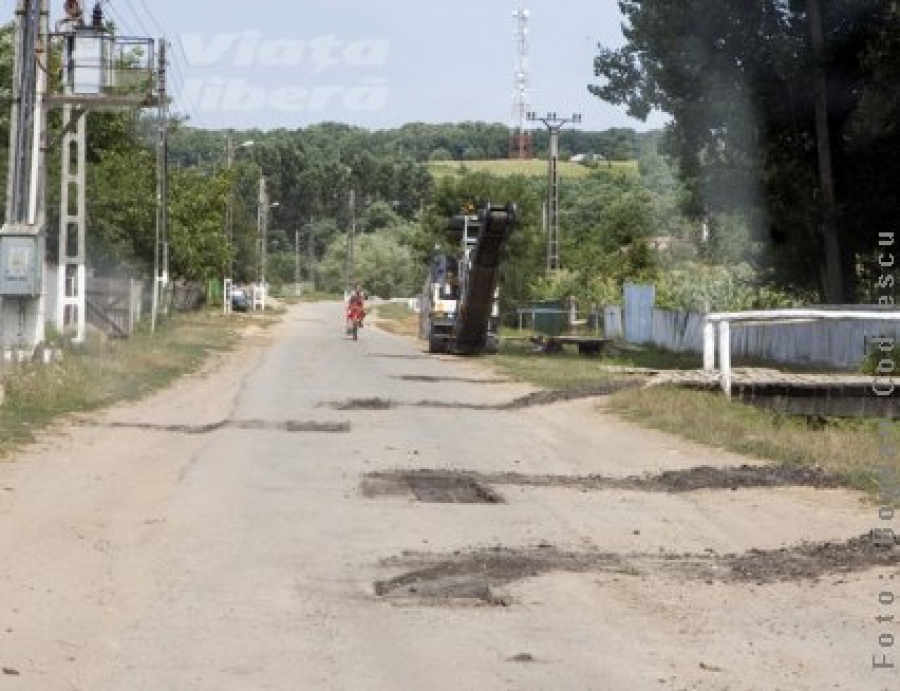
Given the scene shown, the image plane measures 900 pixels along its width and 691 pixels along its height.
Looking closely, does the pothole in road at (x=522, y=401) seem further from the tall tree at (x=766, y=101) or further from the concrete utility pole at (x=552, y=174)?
the concrete utility pole at (x=552, y=174)

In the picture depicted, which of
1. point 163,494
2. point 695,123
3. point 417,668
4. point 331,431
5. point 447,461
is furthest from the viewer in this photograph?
point 695,123

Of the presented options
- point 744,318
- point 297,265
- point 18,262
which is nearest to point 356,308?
point 18,262

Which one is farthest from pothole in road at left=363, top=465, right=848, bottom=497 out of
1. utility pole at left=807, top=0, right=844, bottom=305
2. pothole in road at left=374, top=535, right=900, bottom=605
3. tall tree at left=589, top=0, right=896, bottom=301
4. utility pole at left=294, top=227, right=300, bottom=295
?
utility pole at left=294, top=227, right=300, bottom=295

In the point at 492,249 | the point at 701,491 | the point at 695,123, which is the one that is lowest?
the point at 701,491

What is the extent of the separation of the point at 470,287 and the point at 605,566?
99.9 feet

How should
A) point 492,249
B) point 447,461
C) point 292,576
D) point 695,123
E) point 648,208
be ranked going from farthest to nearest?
point 648,208, point 492,249, point 695,123, point 447,461, point 292,576

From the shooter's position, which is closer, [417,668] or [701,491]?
[417,668]

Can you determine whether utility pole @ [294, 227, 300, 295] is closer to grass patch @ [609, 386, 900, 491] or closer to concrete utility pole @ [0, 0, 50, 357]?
concrete utility pole @ [0, 0, 50, 357]

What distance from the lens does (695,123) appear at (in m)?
35.6

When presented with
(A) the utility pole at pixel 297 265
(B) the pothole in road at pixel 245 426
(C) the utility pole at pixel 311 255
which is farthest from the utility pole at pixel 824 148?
(C) the utility pole at pixel 311 255

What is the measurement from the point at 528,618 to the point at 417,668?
1.34m

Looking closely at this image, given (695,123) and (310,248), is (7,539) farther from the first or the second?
(310,248)

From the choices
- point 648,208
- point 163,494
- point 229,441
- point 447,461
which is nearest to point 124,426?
point 229,441

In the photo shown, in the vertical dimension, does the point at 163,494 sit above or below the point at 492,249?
below
